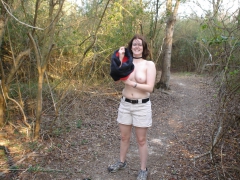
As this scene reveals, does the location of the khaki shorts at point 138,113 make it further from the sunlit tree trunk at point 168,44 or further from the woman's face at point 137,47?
the sunlit tree trunk at point 168,44

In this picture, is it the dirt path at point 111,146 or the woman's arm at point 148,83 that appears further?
the dirt path at point 111,146

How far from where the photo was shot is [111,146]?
412cm

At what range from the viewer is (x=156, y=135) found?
4781 mm

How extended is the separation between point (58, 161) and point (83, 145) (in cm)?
73

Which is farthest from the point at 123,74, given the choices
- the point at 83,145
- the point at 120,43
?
the point at 120,43

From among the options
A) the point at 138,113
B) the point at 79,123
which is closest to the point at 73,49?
the point at 79,123

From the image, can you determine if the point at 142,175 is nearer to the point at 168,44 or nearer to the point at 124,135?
the point at 124,135

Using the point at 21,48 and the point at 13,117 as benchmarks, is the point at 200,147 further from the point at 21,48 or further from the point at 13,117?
the point at 21,48

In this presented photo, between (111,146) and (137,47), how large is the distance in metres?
2.19

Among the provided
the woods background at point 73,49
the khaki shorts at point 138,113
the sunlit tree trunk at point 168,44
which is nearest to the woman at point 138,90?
the khaki shorts at point 138,113

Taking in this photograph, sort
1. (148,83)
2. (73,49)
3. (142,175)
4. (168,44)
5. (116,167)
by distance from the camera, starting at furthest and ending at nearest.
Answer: (168,44), (73,49), (116,167), (142,175), (148,83)

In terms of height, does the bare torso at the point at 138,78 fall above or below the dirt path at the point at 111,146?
above

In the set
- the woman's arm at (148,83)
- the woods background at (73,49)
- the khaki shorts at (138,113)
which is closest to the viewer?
the woman's arm at (148,83)

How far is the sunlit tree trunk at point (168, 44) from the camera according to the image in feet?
27.0
